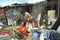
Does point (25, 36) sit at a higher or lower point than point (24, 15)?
lower

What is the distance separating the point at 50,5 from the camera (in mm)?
3434

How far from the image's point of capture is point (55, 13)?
11.3 feet

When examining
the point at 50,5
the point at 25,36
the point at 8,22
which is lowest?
the point at 25,36

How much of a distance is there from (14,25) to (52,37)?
804 millimetres

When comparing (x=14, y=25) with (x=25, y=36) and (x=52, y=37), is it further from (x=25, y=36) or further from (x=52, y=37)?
(x=52, y=37)

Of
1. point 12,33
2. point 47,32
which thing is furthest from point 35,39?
point 12,33

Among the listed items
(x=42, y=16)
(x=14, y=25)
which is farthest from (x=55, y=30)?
(x=14, y=25)

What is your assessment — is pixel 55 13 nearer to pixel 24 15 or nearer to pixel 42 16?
pixel 42 16

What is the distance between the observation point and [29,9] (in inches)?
136

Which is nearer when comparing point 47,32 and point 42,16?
point 47,32

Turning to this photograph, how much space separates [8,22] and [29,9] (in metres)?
0.42

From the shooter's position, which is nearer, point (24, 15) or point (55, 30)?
point (55, 30)

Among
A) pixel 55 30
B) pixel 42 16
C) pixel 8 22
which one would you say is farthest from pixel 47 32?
pixel 8 22

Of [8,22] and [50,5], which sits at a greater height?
[50,5]
